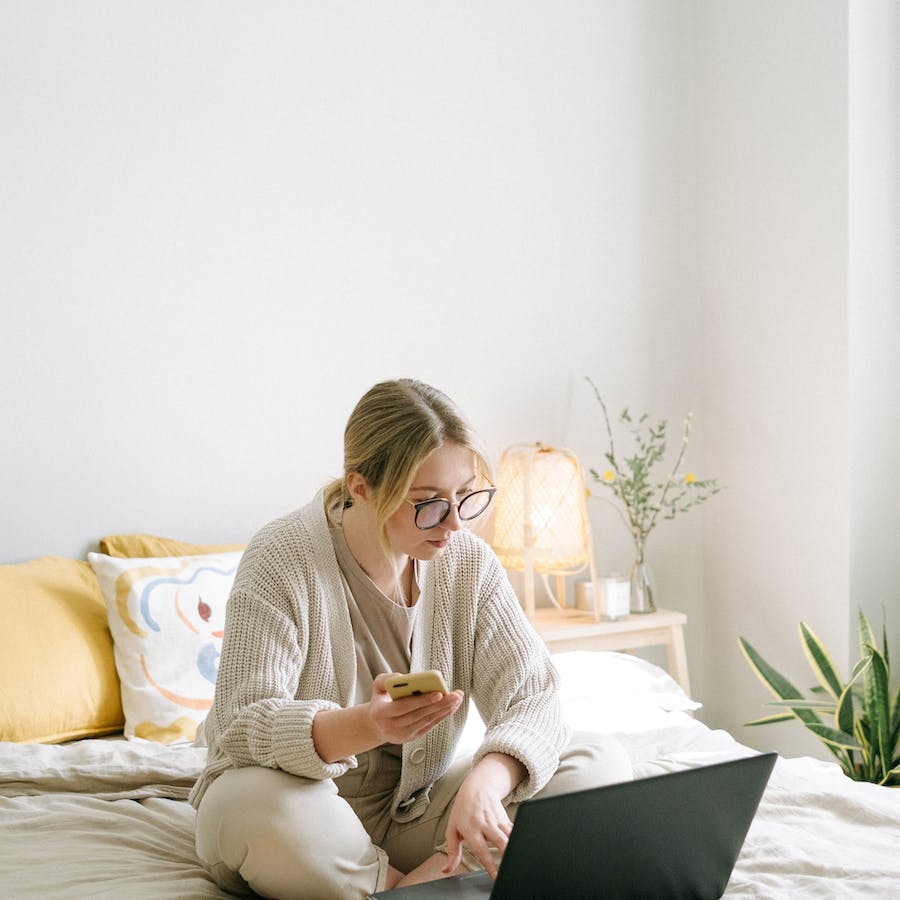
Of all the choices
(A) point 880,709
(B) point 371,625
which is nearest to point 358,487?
(B) point 371,625

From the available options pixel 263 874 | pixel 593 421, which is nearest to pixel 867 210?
pixel 593 421

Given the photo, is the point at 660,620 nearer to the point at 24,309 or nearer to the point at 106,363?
the point at 106,363

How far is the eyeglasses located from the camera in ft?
5.08

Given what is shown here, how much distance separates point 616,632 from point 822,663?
0.49m

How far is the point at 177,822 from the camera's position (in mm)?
1703

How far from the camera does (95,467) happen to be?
264 centimetres

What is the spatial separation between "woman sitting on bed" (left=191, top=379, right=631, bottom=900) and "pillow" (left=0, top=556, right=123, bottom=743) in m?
0.68

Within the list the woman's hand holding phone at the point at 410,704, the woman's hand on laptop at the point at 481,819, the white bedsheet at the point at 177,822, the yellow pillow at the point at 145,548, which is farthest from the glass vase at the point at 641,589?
the woman's hand holding phone at the point at 410,704

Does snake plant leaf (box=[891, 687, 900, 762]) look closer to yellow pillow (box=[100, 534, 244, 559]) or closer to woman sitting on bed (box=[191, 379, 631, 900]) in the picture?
woman sitting on bed (box=[191, 379, 631, 900])

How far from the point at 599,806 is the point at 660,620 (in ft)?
5.98

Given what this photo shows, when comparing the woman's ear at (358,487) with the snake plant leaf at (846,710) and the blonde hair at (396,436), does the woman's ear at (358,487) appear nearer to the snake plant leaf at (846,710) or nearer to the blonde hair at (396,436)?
the blonde hair at (396,436)

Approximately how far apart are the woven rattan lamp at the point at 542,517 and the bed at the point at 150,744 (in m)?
0.39

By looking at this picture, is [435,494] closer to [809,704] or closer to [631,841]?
Result: [631,841]

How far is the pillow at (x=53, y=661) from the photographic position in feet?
7.09
